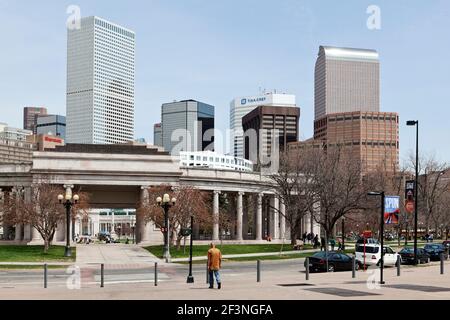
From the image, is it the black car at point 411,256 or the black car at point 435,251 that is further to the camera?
the black car at point 435,251

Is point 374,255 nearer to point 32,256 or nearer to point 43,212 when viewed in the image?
point 32,256

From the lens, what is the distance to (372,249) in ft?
153

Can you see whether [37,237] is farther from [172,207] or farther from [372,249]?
[372,249]

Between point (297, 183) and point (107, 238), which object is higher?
point (297, 183)

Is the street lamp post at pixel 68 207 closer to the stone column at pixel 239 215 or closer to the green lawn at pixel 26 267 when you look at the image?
the green lawn at pixel 26 267

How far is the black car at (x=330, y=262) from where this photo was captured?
41281 mm

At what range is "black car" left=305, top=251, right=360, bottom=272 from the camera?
4128 cm

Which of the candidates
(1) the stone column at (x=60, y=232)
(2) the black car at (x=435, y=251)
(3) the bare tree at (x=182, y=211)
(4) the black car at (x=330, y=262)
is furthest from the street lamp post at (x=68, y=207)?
(2) the black car at (x=435, y=251)

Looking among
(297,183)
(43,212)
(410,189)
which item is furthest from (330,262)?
(43,212)

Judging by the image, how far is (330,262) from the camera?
137 ft

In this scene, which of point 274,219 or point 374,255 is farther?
point 274,219
